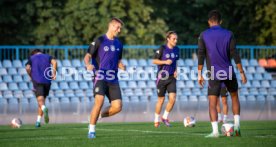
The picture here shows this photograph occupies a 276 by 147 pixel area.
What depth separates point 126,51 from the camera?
1200 inches

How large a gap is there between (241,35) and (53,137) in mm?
26386

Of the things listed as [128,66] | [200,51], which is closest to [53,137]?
[200,51]

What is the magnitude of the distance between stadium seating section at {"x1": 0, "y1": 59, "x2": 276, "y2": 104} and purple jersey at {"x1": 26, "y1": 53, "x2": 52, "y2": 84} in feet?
16.9

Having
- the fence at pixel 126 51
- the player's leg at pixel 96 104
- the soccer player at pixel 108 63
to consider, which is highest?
the fence at pixel 126 51

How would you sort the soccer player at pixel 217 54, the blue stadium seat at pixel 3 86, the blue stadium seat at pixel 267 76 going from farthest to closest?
the blue stadium seat at pixel 267 76, the blue stadium seat at pixel 3 86, the soccer player at pixel 217 54

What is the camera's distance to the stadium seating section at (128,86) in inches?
1082

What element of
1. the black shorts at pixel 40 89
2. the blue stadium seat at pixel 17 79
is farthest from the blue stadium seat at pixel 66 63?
the black shorts at pixel 40 89

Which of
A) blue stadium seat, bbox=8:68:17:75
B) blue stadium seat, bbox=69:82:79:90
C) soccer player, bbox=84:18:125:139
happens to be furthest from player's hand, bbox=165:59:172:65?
blue stadium seat, bbox=8:68:17:75

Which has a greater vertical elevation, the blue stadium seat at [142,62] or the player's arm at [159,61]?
the blue stadium seat at [142,62]

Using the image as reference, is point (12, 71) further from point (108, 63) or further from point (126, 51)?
point (108, 63)

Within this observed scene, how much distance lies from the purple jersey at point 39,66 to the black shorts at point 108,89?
6562 mm

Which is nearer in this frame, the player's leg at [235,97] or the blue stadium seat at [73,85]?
the player's leg at [235,97]

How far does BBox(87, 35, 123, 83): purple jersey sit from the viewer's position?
15266 mm

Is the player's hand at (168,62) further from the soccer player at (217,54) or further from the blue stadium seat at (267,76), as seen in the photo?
the blue stadium seat at (267,76)
